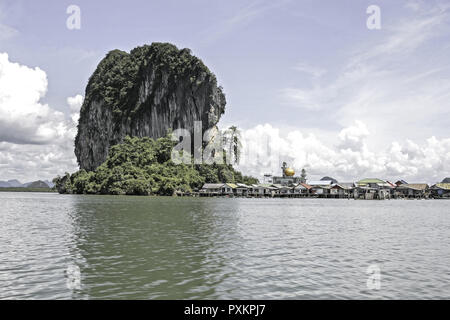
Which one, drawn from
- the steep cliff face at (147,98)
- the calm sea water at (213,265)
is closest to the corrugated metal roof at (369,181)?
the steep cliff face at (147,98)

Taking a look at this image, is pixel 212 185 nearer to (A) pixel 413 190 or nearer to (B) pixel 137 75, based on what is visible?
(B) pixel 137 75

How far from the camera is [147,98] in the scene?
535 feet

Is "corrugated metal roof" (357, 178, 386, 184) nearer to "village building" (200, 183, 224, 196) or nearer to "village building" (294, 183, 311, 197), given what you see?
"village building" (294, 183, 311, 197)

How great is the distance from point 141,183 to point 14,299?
358 ft

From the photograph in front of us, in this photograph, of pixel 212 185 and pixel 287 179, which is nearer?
pixel 212 185

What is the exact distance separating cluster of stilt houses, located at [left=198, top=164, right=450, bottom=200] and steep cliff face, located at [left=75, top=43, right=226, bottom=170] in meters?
33.8

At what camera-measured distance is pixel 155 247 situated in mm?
20297

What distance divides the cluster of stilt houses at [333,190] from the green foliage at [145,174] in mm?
6934

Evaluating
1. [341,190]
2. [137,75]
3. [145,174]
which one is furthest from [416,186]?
[137,75]

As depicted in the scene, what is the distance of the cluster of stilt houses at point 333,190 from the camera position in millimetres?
132250

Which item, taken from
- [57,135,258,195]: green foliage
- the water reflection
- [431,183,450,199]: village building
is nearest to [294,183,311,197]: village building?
[57,135,258,195]: green foliage

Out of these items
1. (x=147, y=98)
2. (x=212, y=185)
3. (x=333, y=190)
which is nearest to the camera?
(x=212, y=185)

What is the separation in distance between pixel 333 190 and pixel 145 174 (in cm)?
A: 6556
